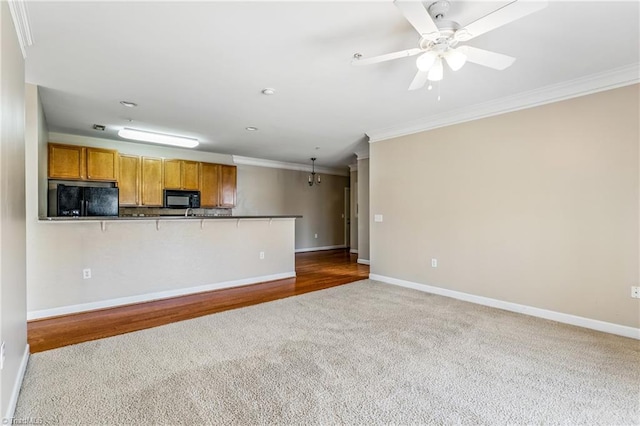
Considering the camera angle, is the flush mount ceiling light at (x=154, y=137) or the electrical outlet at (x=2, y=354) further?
the flush mount ceiling light at (x=154, y=137)

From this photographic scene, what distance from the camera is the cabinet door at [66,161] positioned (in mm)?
4797

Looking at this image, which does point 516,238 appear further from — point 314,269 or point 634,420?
point 314,269

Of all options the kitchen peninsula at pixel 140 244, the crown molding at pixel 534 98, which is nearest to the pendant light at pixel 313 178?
the kitchen peninsula at pixel 140 244

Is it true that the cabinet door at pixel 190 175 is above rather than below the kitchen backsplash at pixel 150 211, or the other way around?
above

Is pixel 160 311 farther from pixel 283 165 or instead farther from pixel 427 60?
pixel 283 165

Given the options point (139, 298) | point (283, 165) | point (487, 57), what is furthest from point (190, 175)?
point (487, 57)

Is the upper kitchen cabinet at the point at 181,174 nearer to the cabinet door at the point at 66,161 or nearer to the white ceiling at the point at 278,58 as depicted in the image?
the cabinet door at the point at 66,161

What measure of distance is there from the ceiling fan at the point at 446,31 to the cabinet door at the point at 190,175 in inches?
198

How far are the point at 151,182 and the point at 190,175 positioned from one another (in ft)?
2.37

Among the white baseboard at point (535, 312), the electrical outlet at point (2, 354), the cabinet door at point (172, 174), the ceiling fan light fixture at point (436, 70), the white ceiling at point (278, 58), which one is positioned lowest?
the white baseboard at point (535, 312)

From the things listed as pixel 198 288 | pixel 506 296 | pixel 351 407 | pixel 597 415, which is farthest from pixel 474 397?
pixel 198 288

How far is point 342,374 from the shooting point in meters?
2.15

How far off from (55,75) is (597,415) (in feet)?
16.0

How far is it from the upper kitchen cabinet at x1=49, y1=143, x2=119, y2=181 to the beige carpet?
3508 millimetres
